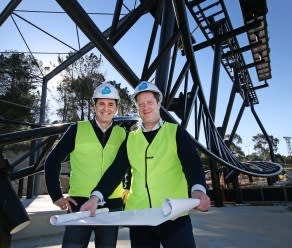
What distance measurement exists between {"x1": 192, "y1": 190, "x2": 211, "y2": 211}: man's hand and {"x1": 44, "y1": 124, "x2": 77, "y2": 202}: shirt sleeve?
108cm

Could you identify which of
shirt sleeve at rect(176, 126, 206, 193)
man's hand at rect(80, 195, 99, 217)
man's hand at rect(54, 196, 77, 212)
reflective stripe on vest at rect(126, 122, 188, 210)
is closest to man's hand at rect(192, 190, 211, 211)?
shirt sleeve at rect(176, 126, 206, 193)

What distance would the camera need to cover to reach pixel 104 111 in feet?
8.82

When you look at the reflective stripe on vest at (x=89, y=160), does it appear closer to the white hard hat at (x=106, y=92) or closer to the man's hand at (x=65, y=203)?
the man's hand at (x=65, y=203)

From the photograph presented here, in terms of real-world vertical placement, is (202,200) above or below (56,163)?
below

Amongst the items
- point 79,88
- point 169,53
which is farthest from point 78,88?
point 169,53

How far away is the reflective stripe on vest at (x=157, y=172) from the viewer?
2193 mm

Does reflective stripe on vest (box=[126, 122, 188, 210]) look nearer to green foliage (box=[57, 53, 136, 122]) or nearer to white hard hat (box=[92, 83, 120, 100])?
white hard hat (box=[92, 83, 120, 100])

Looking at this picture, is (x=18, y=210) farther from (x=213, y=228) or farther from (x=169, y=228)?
(x=213, y=228)

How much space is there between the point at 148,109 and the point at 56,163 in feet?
2.74

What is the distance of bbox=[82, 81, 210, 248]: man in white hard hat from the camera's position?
211 centimetres

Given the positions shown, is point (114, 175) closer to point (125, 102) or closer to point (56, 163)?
point (56, 163)

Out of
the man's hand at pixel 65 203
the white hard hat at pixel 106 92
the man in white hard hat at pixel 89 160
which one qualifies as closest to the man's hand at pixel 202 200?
the man in white hard hat at pixel 89 160

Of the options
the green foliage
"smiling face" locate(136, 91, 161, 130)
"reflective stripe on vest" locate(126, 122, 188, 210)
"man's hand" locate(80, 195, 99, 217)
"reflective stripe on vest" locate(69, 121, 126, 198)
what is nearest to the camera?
"man's hand" locate(80, 195, 99, 217)

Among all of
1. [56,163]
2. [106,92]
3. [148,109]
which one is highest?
[106,92]
